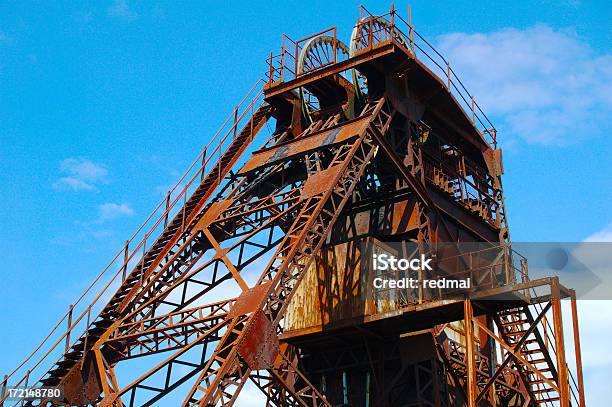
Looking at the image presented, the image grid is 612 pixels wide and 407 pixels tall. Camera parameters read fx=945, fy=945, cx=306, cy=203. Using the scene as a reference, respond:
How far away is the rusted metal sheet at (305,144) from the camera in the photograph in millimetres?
22875

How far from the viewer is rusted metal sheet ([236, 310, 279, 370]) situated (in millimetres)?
18281

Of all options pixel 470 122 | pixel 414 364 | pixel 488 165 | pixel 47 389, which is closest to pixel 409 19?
pixel 470 122

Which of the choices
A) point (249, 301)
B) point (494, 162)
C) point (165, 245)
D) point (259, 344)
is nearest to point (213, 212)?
point (165, 245)

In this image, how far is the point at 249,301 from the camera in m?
19.1

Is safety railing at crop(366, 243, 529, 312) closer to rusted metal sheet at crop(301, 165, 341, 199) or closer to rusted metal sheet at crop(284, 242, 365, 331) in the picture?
rusted metal sheet at crop(284, 242, 365, 331)

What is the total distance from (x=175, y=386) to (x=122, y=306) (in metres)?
3.14

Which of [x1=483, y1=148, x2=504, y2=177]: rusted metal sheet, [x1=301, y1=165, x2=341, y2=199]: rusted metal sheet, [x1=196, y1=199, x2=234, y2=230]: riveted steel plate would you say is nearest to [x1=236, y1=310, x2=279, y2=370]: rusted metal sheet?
[x1=301, y1=165, x2=341, y2=199]: rusted metal sheet

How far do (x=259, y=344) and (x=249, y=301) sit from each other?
38.6 inches

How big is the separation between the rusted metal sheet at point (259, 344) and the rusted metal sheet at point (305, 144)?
227 inches

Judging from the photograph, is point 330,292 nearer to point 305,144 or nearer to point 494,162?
point 305,144

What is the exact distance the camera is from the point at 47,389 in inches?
859

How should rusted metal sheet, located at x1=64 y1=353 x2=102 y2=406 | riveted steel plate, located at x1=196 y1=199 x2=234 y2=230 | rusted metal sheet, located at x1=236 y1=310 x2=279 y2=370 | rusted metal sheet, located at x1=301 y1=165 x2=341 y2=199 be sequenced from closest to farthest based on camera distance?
rusted metal sheet, located at x1=236 y1=310 x2=279 y2=370
rusted metal sheet, located at x1=301 y1=165 x2=341 y2=199
rusted metal sheet, located at x1=64 y1=353 x2=102 y2=406
riveted steel plate, located at x1=196 y1=199 x2=234 y2=230

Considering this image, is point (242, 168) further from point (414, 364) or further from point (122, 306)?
point (414, 364)

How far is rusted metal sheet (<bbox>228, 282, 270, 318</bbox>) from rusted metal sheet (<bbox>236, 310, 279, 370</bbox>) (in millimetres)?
296
